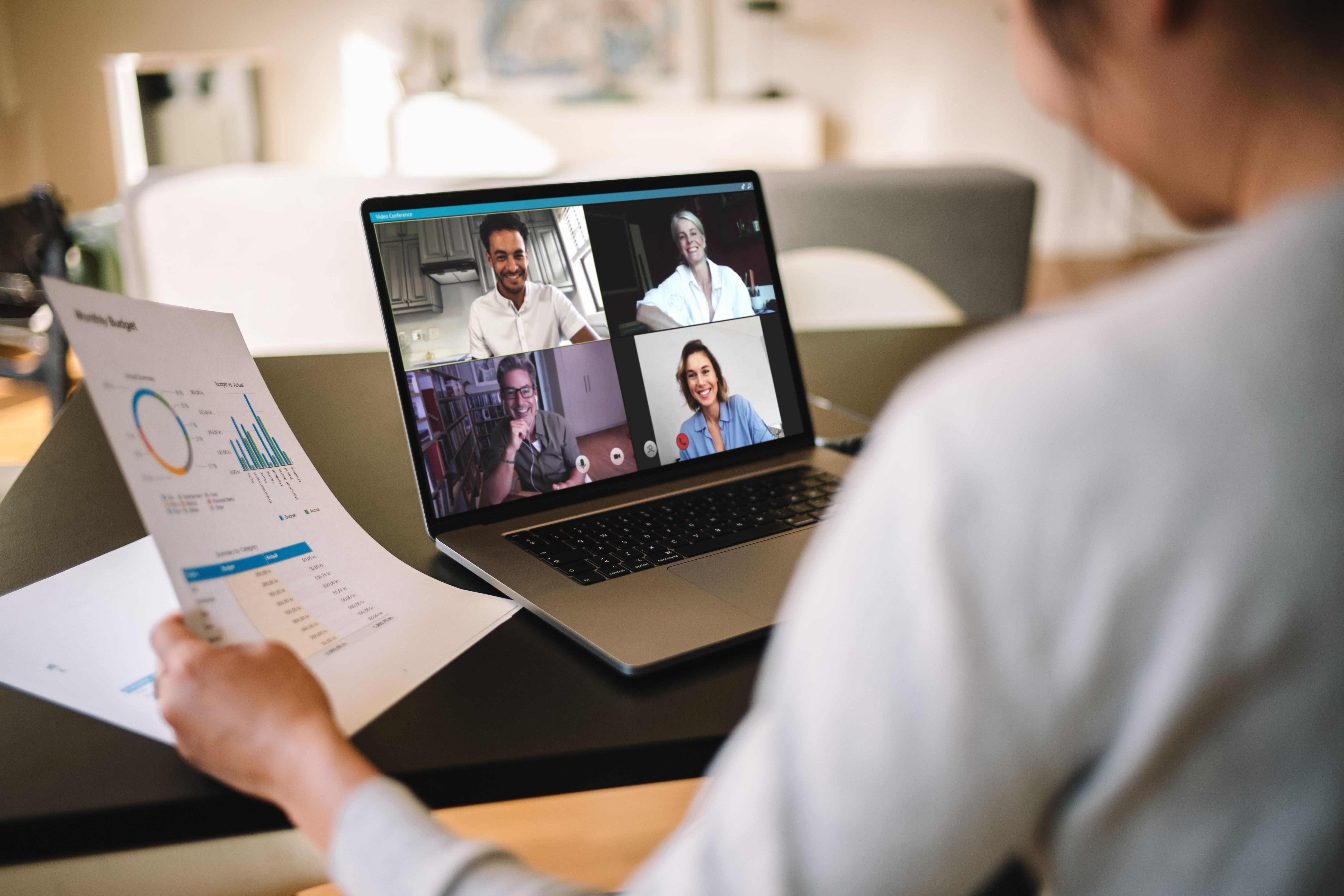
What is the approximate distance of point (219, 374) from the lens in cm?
62

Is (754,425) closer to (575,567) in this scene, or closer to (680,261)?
(680,261)

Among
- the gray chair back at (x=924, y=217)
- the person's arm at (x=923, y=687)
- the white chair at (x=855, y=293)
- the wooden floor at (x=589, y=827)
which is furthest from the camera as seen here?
the gray chair back at (x=924, y=217)

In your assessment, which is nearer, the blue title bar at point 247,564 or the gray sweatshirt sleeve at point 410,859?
the gray sweatshirt sleeve at point 410,859

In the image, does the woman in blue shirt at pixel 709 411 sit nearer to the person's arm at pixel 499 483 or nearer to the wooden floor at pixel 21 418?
the person's arm at pixel 499 483

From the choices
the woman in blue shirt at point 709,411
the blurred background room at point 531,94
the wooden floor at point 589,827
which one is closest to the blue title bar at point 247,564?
the woman in blue shirt at point 709,411

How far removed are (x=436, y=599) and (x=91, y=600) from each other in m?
0.21

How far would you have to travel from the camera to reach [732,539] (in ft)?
2.31

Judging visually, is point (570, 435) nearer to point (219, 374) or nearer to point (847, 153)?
point (219, 374)

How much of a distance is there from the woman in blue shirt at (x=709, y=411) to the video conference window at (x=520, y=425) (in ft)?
0.21

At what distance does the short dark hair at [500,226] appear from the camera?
75 centimetres

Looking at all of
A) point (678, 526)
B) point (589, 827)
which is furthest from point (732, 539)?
point (589, 827)

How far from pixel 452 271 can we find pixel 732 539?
0.30 meters

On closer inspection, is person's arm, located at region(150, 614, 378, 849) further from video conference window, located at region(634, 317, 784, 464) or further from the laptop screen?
video conference window, located at region(634, 317, 784, 464)

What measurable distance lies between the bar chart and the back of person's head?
1.24 feet
